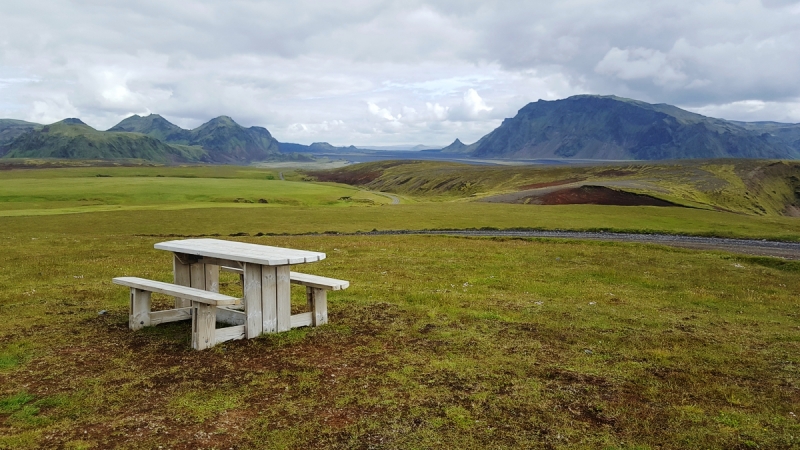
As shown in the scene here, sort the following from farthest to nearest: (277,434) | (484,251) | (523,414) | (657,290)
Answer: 1. (484,251)
2. (657,290)
3. (523,414)
4. (277,434)

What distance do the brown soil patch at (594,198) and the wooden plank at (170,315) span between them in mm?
Result: 79473

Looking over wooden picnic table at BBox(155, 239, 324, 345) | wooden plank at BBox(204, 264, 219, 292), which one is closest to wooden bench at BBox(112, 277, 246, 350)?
wooden picnic table at BBox(155, 239, 324, 345)

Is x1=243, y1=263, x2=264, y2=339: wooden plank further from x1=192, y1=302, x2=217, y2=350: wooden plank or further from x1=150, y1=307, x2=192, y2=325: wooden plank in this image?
x1=150, y1=307, x2=192, y2=325: wooden plank

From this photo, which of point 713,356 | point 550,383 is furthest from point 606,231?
point 550,383

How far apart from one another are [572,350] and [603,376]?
1.49 meters

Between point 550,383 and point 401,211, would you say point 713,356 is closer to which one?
point 550,383

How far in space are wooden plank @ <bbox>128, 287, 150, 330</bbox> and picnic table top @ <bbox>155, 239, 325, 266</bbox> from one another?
4.32 ft

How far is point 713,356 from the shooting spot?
11016 mm

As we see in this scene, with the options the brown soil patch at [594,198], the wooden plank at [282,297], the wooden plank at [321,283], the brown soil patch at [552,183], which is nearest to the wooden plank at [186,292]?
the wooden plank at [282,297]

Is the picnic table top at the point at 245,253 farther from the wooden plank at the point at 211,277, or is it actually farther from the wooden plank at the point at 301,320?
the wooden plank at the point at 301,320

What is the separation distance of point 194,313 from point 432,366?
522cm

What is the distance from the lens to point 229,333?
1184cm

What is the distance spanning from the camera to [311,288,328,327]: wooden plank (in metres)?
13.2

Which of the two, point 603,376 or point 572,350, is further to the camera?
point 572,350
